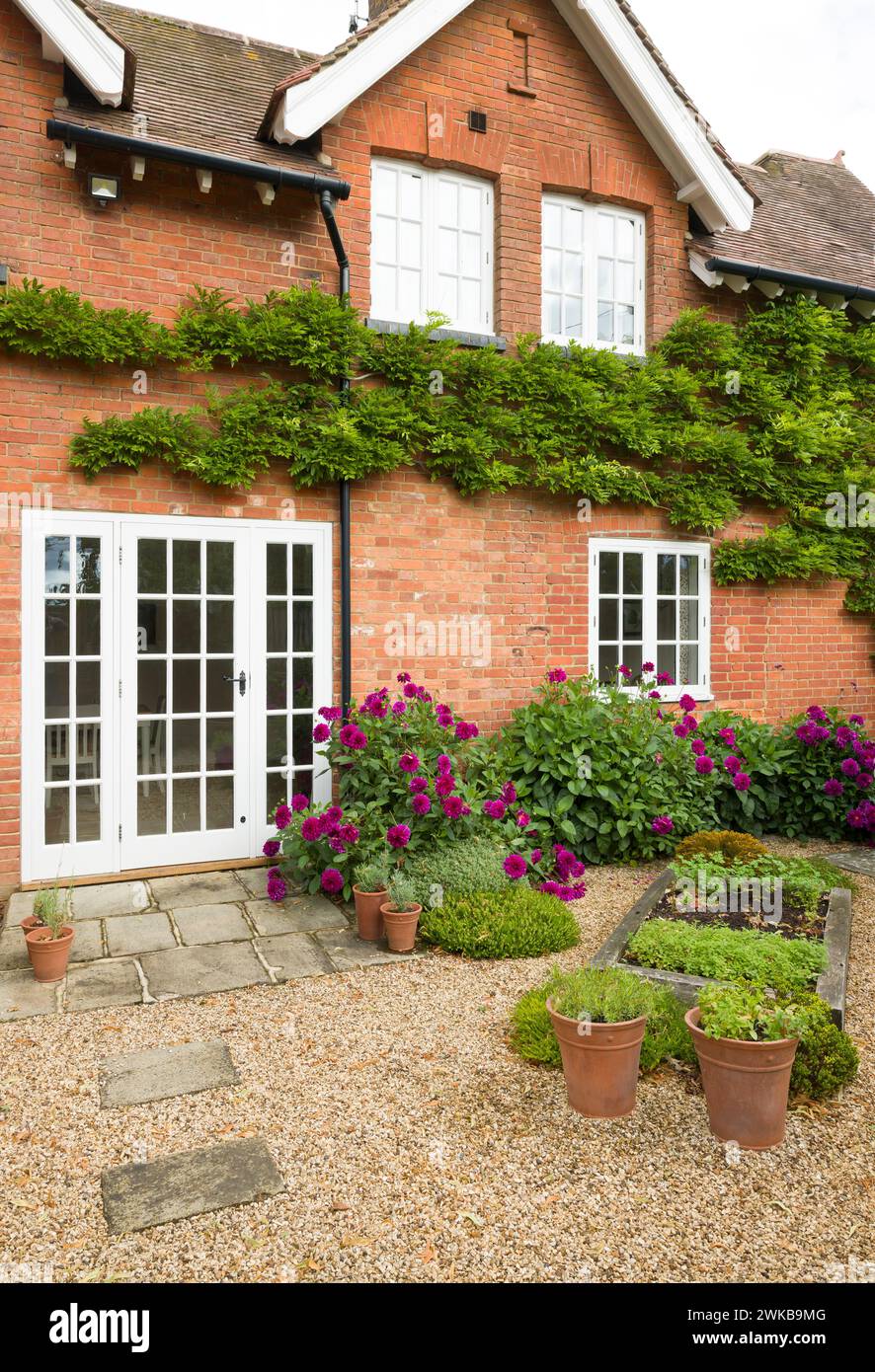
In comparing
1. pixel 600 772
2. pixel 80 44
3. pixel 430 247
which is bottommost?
pixel 600 772

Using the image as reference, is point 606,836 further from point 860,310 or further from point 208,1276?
point 860,310

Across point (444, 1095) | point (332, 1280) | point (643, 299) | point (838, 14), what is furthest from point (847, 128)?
point (332, 1280)

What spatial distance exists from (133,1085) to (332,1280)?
61.9 inches

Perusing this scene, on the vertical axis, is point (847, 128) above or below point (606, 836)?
above

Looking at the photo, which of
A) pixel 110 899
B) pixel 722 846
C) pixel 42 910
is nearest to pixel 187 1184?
pixel 42 910

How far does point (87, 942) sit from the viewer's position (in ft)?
17.8

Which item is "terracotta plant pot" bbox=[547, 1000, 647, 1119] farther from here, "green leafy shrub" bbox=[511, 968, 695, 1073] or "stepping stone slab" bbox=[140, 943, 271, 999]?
"stepping stone slab" bbox=[140, 943, 271, 999]

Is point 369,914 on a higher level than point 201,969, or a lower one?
higher

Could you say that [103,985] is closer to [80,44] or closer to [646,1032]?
[646,1032]

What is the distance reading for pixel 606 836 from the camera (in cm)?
725

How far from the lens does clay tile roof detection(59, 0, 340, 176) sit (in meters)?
6.53

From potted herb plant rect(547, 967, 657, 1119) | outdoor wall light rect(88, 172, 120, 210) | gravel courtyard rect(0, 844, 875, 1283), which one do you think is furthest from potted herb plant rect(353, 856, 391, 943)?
outdoor wall light rect(88, 172, 120, 210)

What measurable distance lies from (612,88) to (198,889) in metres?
8.05

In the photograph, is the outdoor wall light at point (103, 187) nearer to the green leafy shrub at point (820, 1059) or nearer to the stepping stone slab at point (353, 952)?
the stepping stone slab at point (353, 952)
